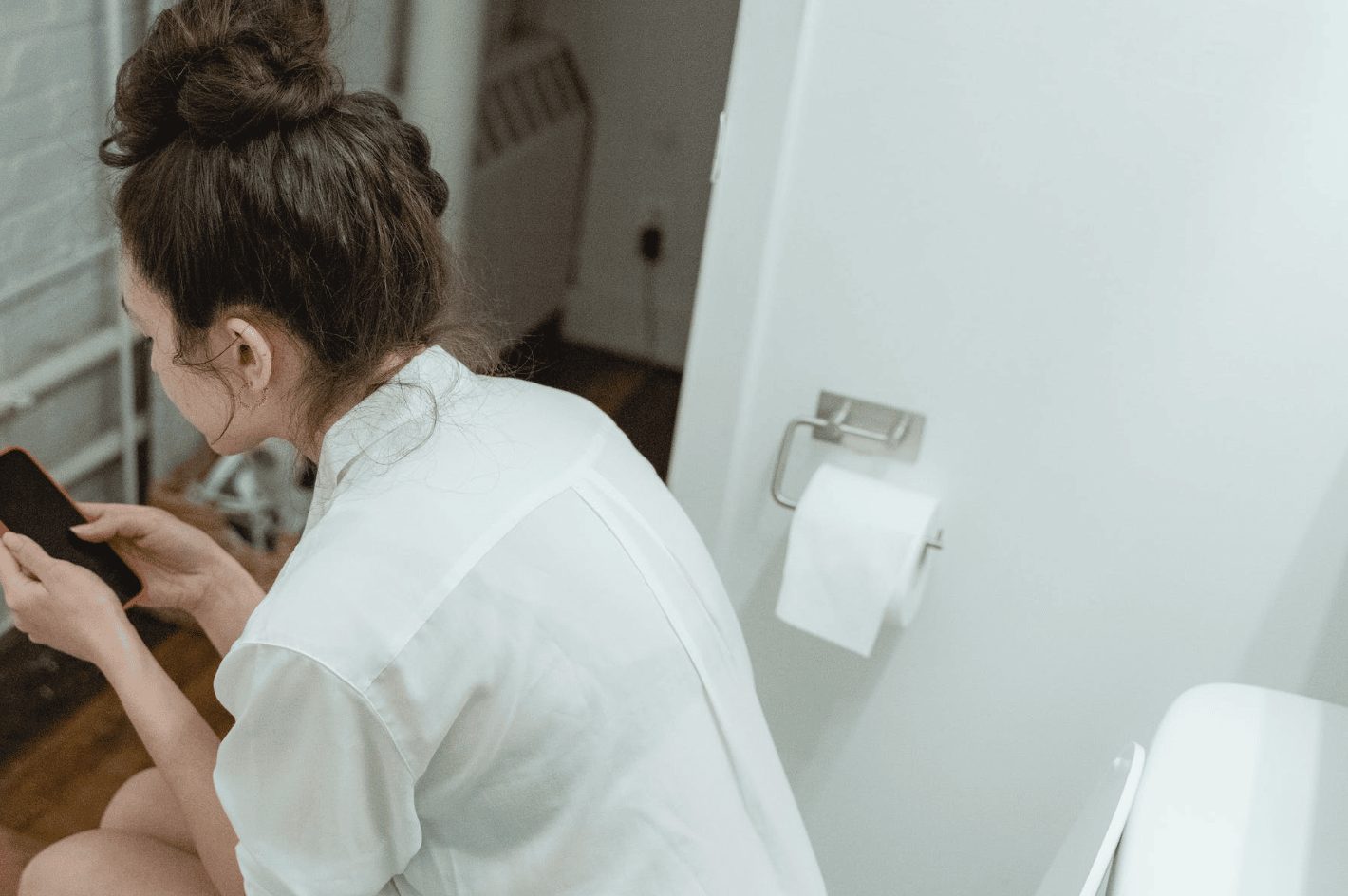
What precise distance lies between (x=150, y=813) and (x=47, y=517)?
0.27m

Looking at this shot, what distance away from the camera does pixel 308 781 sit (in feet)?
2.32

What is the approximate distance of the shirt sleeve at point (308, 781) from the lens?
68 centimetres

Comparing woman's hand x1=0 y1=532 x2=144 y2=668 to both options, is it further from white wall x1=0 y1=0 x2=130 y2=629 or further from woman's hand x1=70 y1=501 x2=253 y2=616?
Result: white wall x1=0 y1=0 x2=130 y2=629

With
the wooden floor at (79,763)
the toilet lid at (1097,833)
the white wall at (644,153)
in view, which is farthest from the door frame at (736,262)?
the white wall at (644,153)

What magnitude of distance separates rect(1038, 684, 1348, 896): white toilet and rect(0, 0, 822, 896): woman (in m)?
0.20

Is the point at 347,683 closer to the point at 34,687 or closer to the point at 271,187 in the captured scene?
the point at 271,187

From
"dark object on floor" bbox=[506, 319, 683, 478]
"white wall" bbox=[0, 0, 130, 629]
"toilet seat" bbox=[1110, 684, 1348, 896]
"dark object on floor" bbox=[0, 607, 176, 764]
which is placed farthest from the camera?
"dark object on floor" bbox=[506, 319, 683, 478]

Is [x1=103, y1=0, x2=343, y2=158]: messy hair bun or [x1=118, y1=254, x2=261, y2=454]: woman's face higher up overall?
[x1=103, y1=0, x2=343, y2=158]: messy hair bun

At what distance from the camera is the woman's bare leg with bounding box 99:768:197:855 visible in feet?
3.44

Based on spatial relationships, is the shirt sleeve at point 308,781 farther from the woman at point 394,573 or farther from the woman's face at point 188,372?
the woman's face at point 188,372

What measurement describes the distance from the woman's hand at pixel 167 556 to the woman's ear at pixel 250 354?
0.28 m

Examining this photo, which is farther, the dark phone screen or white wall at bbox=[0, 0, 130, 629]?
white wall at bbox=[0, 0, 130, 629]

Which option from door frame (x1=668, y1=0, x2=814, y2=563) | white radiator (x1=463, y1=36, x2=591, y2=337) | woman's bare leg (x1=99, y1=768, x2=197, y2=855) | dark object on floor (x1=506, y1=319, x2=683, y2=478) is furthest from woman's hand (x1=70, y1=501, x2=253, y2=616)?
dark object on floor (x1=506, y1=319, x2=683, y2=478)

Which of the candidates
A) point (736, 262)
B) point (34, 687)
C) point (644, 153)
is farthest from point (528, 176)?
point (736, 262)
